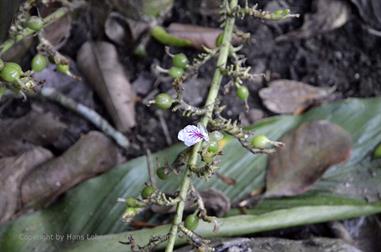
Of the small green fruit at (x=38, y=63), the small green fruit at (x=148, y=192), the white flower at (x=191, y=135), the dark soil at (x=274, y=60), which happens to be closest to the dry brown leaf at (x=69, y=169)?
the dark soil at (x=274, y=60)

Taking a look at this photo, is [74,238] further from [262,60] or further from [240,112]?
[262,60]

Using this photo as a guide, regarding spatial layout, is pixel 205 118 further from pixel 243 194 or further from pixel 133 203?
pixel 243 194

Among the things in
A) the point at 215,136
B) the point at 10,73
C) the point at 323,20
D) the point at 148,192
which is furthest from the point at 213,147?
the point at 323,20

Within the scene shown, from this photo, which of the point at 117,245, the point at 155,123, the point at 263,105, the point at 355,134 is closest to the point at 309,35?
the point at 263,105

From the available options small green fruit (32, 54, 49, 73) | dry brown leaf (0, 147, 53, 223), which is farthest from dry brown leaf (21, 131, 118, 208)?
small green fruit (32, 54, 49, 73)

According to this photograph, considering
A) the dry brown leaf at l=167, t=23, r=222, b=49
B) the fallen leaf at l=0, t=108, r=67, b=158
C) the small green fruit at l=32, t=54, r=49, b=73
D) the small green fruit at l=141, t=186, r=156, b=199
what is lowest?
the fallen leaf at l=0, t=108, r=67, b=158

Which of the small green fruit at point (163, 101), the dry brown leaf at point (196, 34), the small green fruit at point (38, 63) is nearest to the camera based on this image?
the small green fruit at point (163, 101)

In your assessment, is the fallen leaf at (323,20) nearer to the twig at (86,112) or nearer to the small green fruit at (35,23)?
the twig at (86,112)

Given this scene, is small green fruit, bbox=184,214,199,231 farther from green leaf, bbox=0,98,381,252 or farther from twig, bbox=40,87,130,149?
twig, bbox=40,87,130,149
